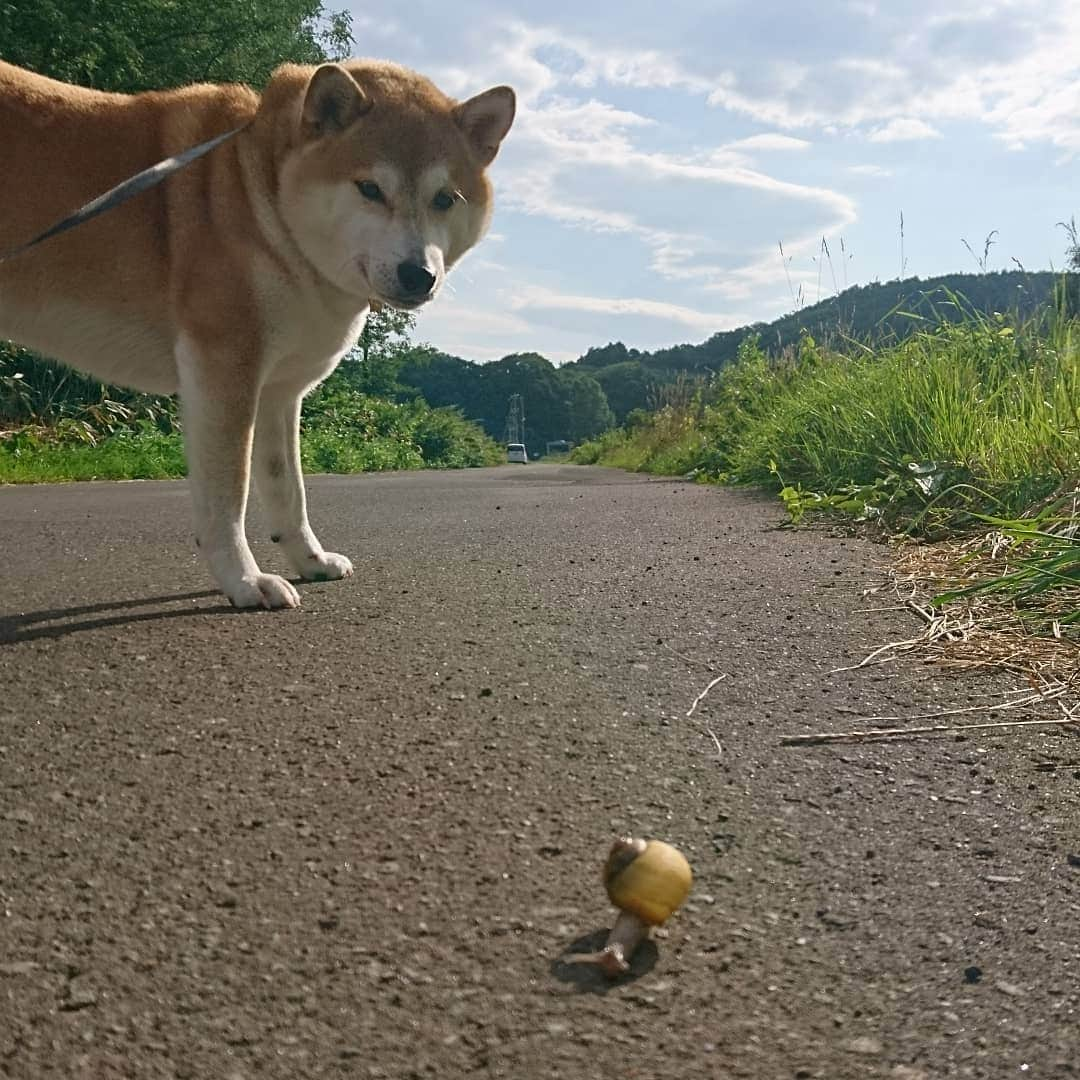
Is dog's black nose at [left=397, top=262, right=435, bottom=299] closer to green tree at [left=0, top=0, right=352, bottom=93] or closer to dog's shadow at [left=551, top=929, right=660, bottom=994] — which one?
dog's shadow at [left=551, top=929, right=660, bottom=994]

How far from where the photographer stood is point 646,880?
135 cm

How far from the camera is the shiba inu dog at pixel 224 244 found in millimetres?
3441

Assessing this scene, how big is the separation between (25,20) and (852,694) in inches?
580

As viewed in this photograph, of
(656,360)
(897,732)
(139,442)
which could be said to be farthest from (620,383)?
(897,732)

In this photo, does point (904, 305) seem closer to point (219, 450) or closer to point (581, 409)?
point (219, 450)

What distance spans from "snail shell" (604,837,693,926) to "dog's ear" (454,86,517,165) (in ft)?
10.3

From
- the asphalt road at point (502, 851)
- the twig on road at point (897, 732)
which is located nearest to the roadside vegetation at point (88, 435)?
the asphalt road at point (502, 851)

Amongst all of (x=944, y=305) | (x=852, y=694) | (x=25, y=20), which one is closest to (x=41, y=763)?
(x=852, y=694)

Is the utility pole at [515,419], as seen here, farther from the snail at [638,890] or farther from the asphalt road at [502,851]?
the snail at [638,890]

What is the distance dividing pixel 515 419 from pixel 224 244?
97276 mm

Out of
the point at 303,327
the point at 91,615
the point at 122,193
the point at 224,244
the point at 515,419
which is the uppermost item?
the point at 515,419

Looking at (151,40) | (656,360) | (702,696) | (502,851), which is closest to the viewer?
(502,851)

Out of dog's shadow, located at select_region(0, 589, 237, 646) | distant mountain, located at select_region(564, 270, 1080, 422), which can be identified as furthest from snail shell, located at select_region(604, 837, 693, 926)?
distant mountain, located at select_region(564, 270, 1080, 422)

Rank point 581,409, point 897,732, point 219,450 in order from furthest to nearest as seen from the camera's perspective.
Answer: point 581,409 < point 219,450 < point 897,732
